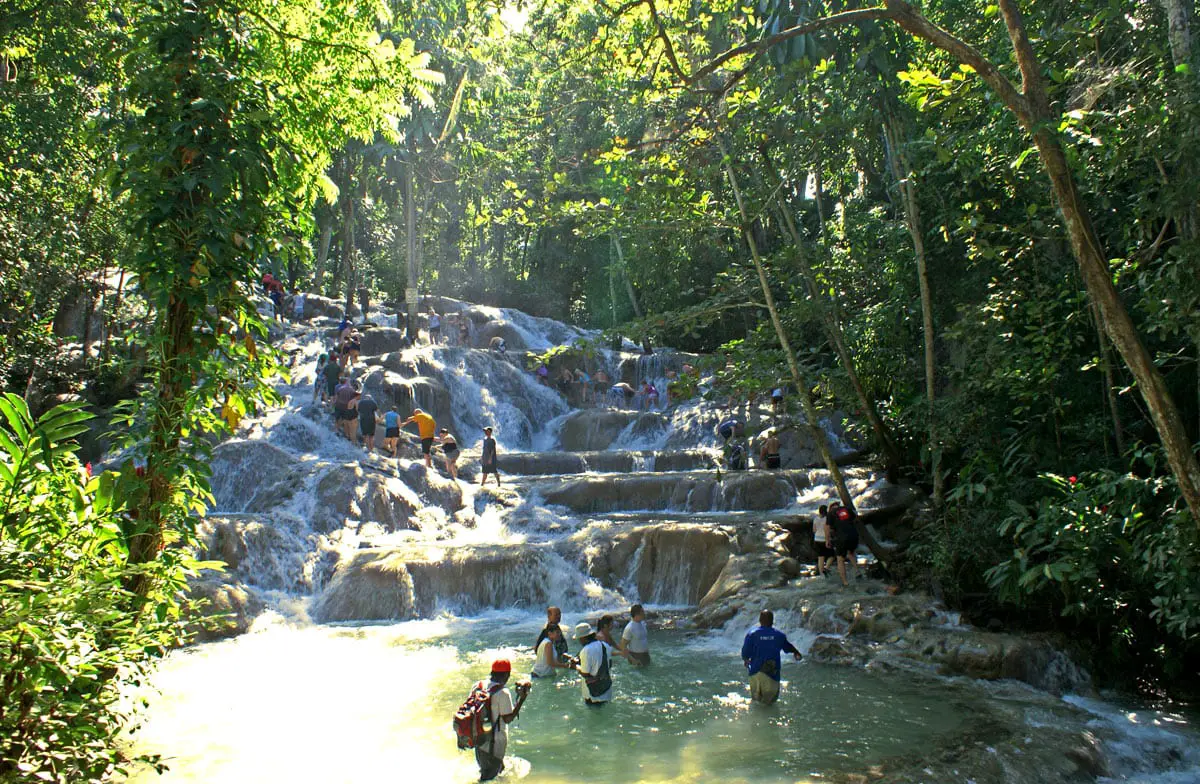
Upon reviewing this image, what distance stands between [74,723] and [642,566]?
11376 millimetres

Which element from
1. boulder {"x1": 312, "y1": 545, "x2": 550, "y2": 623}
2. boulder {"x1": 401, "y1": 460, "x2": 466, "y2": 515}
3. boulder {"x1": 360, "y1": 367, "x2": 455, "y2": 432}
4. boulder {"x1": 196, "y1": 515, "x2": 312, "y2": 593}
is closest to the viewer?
boulder {"x1": 312, "y1": 545, "x2": 550, "y2": 623}

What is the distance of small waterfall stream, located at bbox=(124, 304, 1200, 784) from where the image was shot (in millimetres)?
7633

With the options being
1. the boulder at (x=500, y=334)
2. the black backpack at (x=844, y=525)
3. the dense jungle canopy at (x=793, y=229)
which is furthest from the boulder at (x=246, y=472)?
the boulder at (x=500, y=334)

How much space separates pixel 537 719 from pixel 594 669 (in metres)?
0.75

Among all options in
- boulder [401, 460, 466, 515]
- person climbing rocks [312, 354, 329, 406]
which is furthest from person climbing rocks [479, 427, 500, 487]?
person climbing rocks [312, 354, 329, 406]

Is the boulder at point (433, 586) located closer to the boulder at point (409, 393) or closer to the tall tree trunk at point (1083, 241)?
the boulder at point (409, 393)

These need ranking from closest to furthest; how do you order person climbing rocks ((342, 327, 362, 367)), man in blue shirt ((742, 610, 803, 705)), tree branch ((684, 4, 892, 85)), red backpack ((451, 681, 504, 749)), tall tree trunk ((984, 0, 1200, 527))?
tall tree trunk ((984, 0, 1200, 527)) < tree branch ((684, 4, 892, 85)) < red backpack ((451, 681, 504, 749)) < man in blue shirt ((742, 610, 803, 705)) < person climbing rocks ((342, 327, 362, 367))

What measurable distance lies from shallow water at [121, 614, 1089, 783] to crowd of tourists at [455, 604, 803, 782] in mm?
198

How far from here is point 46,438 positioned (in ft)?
12.3

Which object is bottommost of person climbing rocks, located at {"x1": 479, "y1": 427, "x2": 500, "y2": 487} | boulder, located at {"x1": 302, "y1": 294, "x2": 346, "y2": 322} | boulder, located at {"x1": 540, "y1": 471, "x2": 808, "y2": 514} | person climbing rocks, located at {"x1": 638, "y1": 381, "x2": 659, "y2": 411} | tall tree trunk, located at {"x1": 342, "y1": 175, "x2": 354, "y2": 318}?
boulder, located at {"x1": 540, "y1": 471, "x2": 808, "y2": 514}

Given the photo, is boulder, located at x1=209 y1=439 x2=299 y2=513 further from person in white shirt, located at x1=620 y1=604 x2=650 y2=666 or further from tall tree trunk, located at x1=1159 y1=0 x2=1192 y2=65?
tall tree trunk, located at x1=1159 y1=0 x2=1192 y2=65

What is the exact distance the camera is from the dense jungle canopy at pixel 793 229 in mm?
4457

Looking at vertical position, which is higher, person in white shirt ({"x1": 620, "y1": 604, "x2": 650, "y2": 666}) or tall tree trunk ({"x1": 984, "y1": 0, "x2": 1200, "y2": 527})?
tall tree trunk ({"x1": 984, "y1": 0, "x2": 1200, "y2": 527})

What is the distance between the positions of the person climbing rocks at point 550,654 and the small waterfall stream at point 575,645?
0.26 meters
